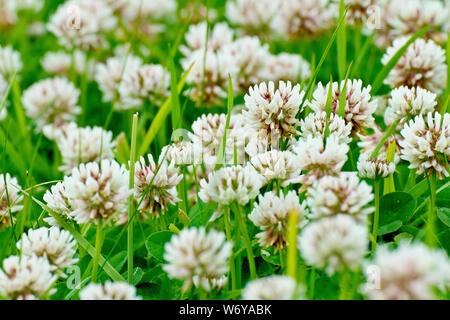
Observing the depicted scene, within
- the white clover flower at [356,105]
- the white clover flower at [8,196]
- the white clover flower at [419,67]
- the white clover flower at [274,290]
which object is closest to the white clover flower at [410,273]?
the white clover flower at [274,290]

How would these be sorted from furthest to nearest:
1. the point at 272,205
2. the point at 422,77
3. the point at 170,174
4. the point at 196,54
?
the point at 196,54 < the point at 422,77 < the point at 170,174 < the point at 272,205

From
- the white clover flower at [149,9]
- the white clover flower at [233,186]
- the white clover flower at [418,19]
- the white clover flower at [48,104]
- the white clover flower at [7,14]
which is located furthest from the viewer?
the white clover flower at [7,14]

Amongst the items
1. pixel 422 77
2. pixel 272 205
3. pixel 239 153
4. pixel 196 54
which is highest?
pixel 196 54

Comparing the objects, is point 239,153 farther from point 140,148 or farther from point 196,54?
point 196,54

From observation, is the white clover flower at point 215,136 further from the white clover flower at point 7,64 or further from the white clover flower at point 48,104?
the white clover flower at point 7,64
